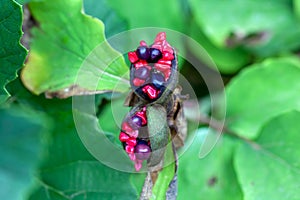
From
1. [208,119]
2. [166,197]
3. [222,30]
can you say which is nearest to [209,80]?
[222,30]

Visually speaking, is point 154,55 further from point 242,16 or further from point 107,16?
point 242,16

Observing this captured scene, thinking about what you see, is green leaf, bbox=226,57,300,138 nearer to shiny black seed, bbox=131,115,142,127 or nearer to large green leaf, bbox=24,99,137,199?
large green leaf, bbox=24,99,137,199

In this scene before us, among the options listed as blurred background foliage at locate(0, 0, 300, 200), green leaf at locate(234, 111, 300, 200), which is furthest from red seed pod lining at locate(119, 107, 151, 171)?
green leaf at locate(234, 111, 300, 200)

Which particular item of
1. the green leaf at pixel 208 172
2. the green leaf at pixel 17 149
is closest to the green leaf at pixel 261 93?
the green leaf at pixel 208 172

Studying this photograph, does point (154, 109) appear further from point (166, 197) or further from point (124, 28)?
point (124, 28)

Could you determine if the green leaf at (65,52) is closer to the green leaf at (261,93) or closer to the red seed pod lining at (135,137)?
the red seed pod lining at (135,137)
